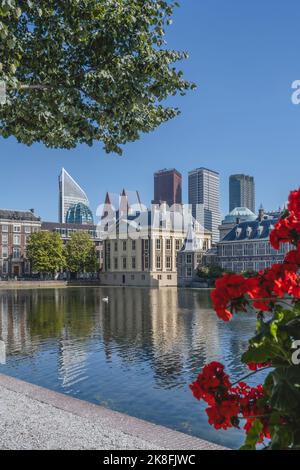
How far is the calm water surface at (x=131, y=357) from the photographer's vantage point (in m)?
13.6

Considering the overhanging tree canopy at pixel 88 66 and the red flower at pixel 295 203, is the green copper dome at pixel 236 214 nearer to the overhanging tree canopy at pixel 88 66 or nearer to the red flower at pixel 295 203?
the overhanging tree canopy at pixel 88 66

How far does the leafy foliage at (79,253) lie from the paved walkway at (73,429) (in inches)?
4157

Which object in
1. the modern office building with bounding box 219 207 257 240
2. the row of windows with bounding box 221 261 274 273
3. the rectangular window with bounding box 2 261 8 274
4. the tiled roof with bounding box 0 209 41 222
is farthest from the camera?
the modern office building with bounding box 219 207 257 240

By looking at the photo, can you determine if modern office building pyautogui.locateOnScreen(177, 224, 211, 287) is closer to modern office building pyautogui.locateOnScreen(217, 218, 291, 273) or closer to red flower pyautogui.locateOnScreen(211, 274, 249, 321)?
modern office building pyautogui.locateOnScreen(217, 218, 291, 273)

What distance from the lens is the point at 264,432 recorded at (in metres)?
3.76

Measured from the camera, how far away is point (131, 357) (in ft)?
66.1

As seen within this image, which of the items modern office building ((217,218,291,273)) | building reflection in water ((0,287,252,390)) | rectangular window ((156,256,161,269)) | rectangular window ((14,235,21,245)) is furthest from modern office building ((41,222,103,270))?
building reflection in water ((0,287,252,390))

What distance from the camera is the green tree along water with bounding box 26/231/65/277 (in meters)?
106

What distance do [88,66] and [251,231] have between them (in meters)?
91.5

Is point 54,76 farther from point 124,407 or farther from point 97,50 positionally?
point 124,407

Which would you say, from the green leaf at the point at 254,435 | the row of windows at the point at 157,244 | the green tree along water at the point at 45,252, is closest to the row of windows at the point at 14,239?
the green tree along water at the point at 45,252

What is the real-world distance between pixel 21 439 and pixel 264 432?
237 inches

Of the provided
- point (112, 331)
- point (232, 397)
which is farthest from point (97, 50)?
point (112, 331)

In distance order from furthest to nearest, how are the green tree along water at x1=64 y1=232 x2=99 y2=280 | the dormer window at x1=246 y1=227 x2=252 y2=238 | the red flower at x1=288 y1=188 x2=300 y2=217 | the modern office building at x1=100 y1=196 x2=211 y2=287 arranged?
the green tree along water at x1=64 y1=232 x2=99 y2=280 < the modern office building at x1=100 y1=196 x2=211 y2=287 < the dormer window at x1=246 y1=227 x2=252 y2=238 < the red flower at x1=288 y1=188 x2=300 y2=217
